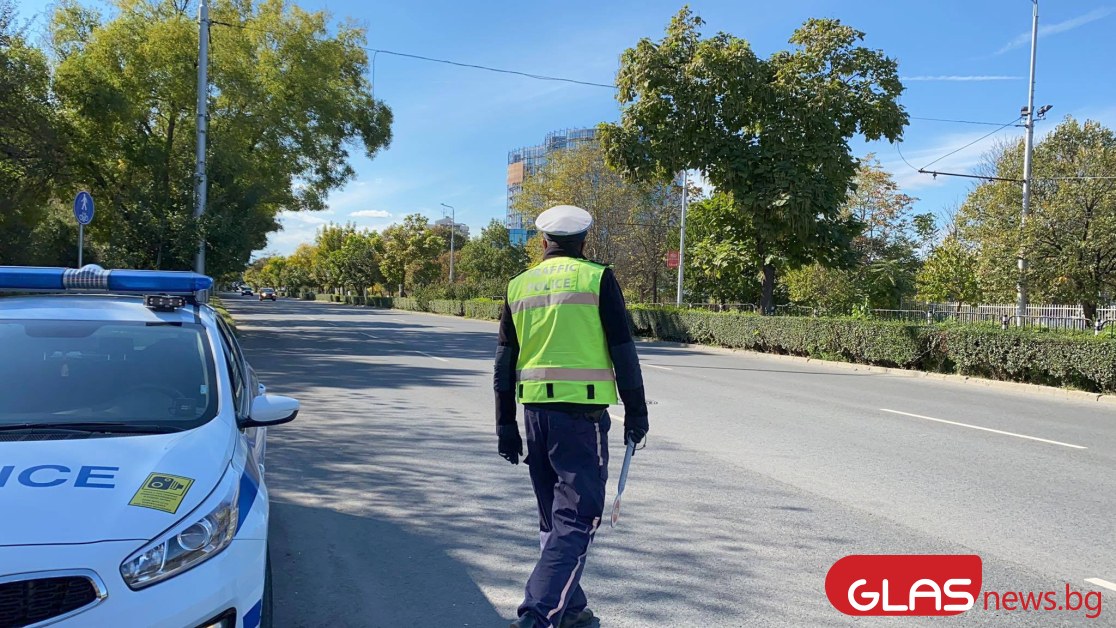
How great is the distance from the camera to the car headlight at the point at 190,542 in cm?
236

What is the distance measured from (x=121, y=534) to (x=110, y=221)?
24595 mm

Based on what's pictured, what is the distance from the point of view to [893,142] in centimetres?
2181

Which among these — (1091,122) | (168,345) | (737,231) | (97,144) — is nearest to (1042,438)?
(168,345)

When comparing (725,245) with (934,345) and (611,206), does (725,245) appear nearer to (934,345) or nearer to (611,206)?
(934,345)

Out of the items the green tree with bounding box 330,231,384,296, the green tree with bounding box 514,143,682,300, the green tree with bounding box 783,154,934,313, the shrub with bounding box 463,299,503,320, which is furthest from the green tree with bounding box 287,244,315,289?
the green tree with bounding box 783,154,934,313

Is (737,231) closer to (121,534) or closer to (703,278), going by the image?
(703,278)

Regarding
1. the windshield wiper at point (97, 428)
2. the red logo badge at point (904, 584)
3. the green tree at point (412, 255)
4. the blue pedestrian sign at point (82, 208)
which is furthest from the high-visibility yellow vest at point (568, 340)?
the green tree at point (412, 255)

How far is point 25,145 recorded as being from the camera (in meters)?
17.4

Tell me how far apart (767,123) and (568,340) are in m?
20.5

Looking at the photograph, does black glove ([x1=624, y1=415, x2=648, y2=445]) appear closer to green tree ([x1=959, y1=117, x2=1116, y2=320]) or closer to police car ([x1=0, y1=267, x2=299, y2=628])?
police car ([x1=0, y1=267, x2=299, y2=628])

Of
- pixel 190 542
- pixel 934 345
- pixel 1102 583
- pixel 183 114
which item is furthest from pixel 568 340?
pixel 183 114

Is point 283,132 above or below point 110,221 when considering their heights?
above

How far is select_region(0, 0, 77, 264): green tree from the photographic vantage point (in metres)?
15.8

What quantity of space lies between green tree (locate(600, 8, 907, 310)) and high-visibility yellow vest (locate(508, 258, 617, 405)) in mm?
19009
